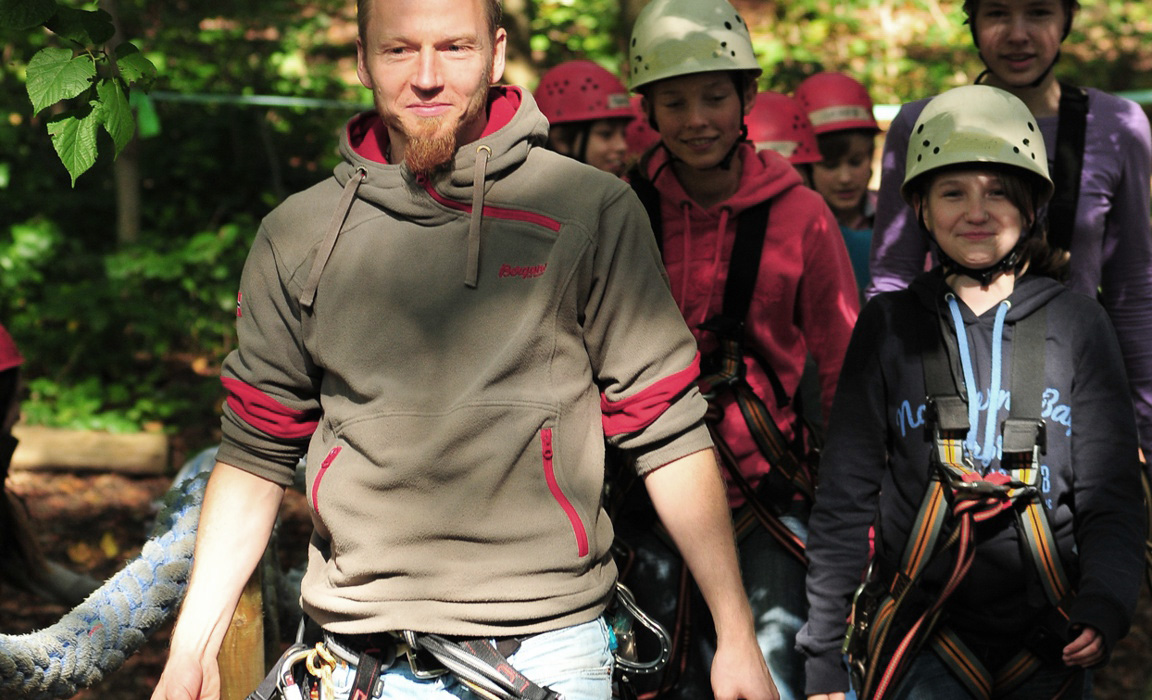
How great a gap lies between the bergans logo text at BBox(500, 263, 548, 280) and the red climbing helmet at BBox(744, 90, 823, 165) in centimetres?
326

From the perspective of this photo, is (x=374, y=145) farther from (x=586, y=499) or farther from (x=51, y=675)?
(x=51, y=675)

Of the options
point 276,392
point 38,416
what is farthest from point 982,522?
point 38,416

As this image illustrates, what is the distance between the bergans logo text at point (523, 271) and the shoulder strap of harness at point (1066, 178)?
1.78m

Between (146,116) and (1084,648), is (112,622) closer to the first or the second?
(1084,648)

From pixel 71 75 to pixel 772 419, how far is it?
82.0 inches

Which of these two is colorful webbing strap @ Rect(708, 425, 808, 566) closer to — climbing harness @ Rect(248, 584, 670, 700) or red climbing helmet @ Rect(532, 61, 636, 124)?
climbing harness @ Rect(248, 584, 670, 700)

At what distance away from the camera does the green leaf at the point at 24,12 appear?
2.67 metres

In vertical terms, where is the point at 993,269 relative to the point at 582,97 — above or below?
above

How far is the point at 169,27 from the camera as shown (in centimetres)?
1052

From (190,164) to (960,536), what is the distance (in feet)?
28.7

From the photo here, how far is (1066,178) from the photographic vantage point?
375 centimetres

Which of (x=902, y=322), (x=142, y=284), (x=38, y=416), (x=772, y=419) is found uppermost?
(x=902, y=322)

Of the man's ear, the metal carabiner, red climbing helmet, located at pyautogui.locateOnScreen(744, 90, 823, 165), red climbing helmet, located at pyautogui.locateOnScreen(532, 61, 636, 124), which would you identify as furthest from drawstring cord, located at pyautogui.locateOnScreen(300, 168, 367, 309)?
red climbing helmet, located at pyautogui.locateOnScreen(532, 61, 636, 124)

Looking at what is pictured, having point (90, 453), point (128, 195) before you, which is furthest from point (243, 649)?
point (128, 195)
